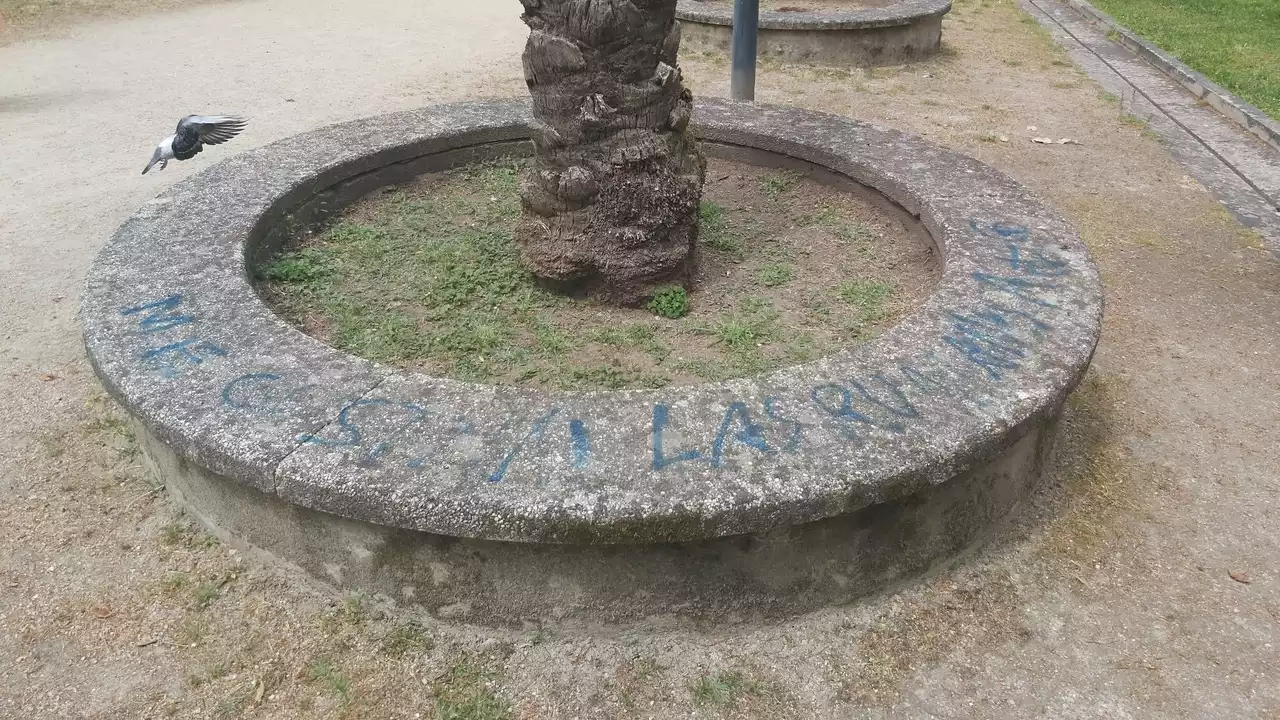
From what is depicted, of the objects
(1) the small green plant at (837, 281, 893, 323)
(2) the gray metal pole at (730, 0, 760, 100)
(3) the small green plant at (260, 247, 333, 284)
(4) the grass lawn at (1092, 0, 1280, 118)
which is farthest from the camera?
(4) the grass lawn at (1092, 0, 1280, 118)

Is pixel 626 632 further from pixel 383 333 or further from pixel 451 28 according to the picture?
pixel 451 28

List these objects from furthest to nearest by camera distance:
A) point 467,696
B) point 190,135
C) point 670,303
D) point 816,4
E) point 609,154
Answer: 1. point 816,4
2. point 190,135
3. point 670,303
4. point 609,154
5. point 467,696

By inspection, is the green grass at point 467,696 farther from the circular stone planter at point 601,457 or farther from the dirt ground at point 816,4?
the dirt ground at point 816,4

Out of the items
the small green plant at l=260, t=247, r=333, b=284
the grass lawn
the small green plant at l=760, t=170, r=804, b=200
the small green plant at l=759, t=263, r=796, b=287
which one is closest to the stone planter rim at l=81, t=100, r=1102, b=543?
the small green plant at l=260, t=247, r=333, b=284

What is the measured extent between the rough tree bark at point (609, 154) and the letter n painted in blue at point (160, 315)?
134cm

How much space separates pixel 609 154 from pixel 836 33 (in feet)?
18.7

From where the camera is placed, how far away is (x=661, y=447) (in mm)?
2416

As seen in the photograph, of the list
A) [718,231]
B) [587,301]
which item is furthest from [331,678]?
[718,231]

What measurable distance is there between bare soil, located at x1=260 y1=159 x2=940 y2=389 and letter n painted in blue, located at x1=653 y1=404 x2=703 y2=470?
63cm

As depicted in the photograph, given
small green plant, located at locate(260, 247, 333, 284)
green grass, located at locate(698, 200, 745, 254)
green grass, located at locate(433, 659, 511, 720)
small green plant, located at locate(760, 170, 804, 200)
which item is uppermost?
small green plant, located at locate(260, 247, 333, 284)

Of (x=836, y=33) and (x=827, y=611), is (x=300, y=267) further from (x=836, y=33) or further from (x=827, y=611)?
(x=836, y=33)

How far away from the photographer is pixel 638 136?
Answer: 347 centimetres

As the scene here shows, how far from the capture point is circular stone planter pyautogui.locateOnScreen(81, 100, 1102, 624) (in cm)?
229

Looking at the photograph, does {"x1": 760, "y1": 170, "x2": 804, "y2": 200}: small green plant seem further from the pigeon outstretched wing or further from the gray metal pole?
the pigeon outstretched wing
